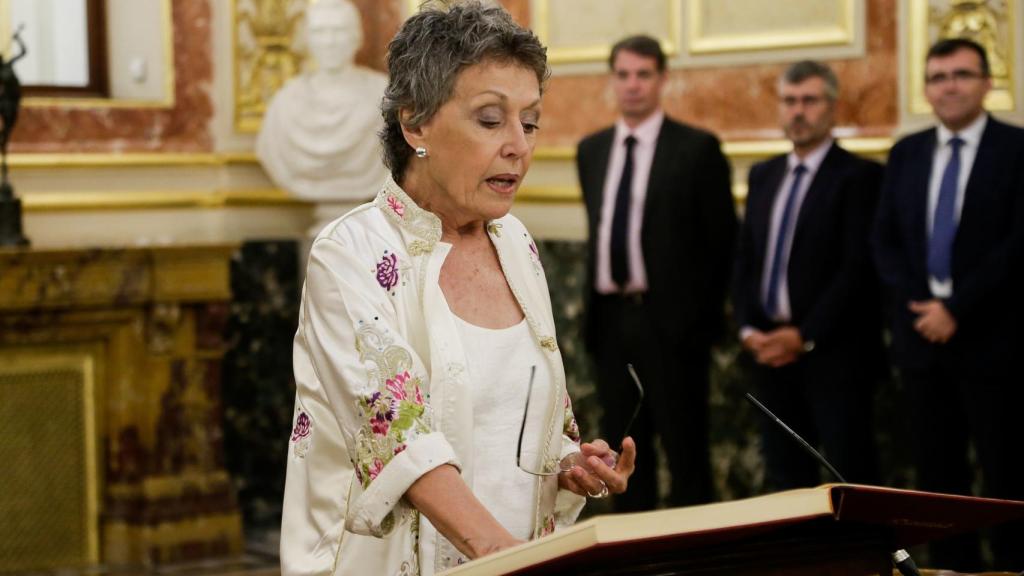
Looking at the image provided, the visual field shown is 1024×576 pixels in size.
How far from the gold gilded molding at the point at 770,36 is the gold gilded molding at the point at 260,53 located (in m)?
1.81

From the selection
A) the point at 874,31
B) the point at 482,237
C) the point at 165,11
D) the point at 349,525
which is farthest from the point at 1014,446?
the point at 165,11

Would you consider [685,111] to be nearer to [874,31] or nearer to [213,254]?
[874,31]

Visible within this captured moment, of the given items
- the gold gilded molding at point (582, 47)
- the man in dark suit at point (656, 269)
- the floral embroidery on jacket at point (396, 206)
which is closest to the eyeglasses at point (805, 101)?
the man in dark suit at point (656, 269)

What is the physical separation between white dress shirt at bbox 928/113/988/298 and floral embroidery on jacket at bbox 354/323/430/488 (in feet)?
9.53

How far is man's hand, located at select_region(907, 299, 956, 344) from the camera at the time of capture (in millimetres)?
4418

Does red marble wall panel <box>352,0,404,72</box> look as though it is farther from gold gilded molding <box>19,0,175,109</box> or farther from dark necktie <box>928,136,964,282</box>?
dark necktie <box>928,136,964,282</box>

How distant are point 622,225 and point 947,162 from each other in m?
1.11

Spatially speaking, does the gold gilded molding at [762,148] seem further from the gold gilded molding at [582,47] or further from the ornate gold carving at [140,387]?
the ornate gold carving at [140,387]

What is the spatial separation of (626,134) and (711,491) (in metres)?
1.22

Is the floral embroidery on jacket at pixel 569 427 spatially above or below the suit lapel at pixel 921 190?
below

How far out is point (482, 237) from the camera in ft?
7.19

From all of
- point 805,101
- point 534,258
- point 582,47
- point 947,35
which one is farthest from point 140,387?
point 534,258

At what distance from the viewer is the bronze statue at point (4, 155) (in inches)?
226

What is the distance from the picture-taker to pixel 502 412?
2.05 m
